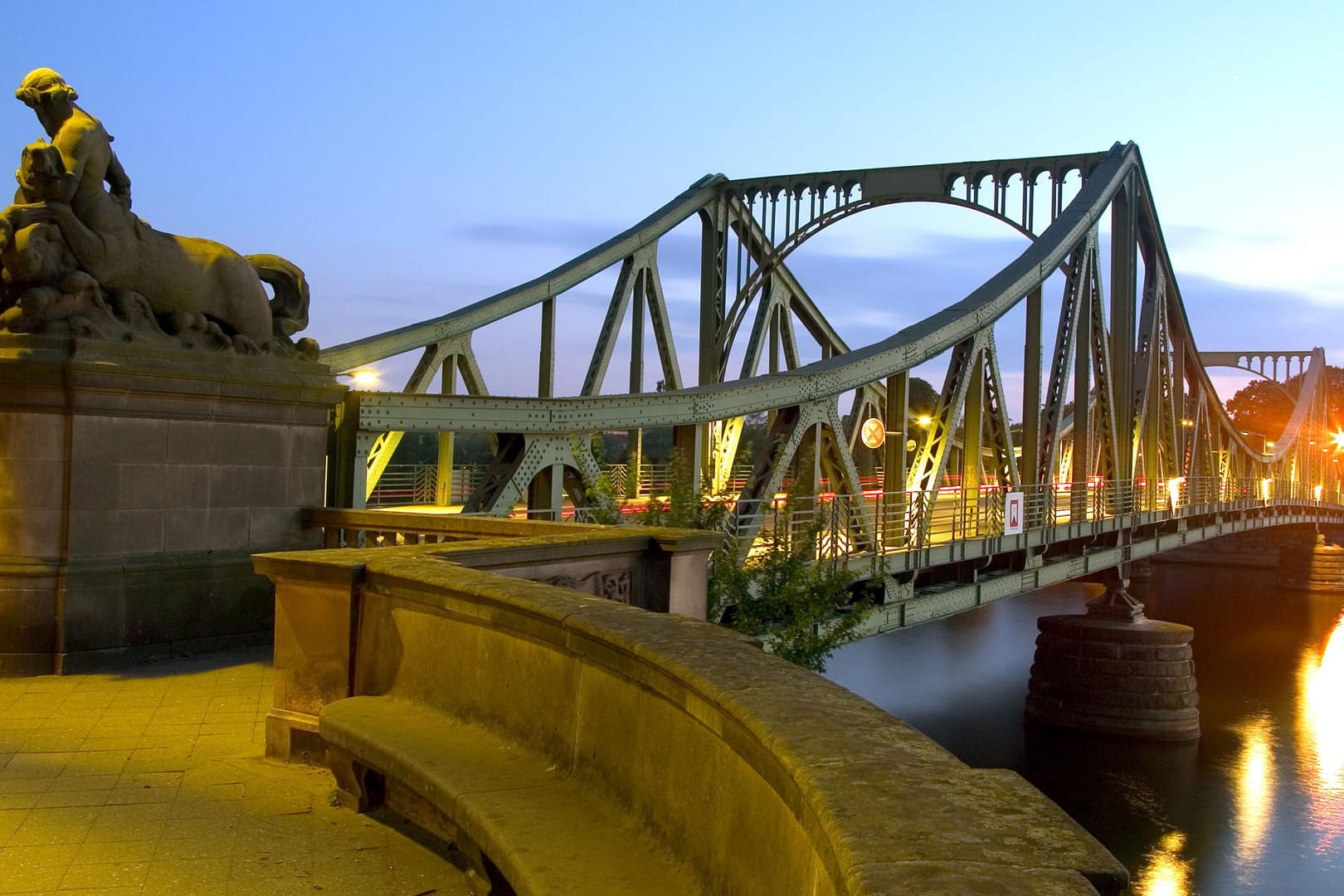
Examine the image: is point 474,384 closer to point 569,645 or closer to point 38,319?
point 38,319

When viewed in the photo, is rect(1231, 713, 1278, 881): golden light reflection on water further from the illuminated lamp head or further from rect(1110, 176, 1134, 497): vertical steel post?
the illuminated lamp head

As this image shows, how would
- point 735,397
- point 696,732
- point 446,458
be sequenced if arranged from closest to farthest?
point 696,732 < point 735,397 < point 446,458

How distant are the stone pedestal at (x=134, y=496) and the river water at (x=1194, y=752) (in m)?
13.7

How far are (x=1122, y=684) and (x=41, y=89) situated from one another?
23.8m

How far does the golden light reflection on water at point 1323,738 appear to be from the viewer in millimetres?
20391

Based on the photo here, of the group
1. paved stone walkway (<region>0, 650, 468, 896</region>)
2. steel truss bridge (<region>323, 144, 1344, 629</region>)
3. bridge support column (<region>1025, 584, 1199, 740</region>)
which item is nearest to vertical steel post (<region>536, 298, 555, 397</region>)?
steel truss bridge (<region>323, 144, 1344, 629</region>)

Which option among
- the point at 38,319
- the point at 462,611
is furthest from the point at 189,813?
the point at 38,319

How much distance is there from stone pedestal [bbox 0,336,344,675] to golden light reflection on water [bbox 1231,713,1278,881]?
1591 centimetres

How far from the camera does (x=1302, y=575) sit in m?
59.4

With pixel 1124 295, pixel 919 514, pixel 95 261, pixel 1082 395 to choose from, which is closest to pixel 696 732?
pixel 95 261

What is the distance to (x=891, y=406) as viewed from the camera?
1892 cm

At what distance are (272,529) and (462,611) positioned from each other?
3800 millimetres

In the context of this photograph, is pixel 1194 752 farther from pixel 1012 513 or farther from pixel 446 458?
pixel 446 458

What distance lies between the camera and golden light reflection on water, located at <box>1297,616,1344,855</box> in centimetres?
2039
